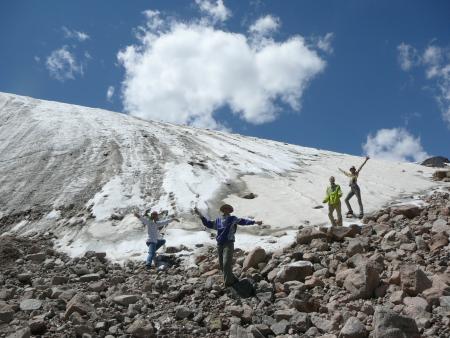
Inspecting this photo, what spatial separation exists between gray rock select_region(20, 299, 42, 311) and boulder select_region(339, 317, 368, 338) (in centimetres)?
554

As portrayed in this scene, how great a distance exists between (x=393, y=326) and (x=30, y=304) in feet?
21.1

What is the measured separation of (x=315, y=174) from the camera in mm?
24734

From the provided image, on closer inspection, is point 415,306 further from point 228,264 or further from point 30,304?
point 30,304

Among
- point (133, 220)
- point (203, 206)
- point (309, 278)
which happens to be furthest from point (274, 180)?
point (309, 278)

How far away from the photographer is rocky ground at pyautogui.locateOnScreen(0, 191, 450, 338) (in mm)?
7066

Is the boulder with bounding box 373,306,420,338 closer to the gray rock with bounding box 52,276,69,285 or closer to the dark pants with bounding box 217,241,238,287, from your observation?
the dark pants with bounding box 217,241,238,287

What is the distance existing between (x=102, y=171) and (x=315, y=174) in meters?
11.2

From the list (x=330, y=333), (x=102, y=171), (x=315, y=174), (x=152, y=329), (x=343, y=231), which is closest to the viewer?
(x=330, y=333)

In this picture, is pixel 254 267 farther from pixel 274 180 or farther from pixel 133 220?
pixel 274 180

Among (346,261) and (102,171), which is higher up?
(102,171)

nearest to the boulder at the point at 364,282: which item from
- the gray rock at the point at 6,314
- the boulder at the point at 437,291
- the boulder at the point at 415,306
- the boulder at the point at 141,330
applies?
the boulder at the point at 415,306

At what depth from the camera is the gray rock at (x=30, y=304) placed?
846cm

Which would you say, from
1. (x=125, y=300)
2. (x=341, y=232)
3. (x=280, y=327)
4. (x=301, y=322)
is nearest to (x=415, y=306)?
(x=301, y=322)

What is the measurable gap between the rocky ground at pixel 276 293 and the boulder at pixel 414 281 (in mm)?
15
